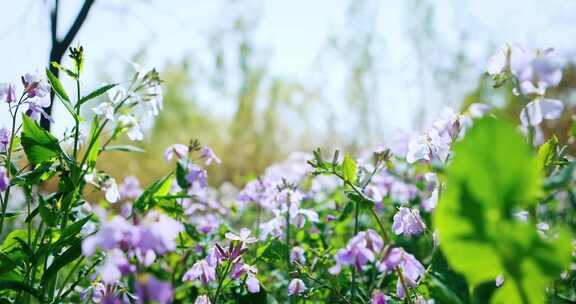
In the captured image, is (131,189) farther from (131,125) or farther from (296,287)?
(296,287)

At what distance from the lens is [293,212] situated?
173cm

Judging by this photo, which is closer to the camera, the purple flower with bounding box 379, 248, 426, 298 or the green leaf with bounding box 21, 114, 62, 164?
the purple flower with bounding box 379, 248, 426, 298

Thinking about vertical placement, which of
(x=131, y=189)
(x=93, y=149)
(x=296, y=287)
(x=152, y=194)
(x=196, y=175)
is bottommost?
(x=296, y=287)

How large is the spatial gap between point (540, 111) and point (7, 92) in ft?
3.87

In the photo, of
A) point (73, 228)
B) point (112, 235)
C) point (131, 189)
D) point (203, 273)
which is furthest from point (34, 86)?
point (131, 189)

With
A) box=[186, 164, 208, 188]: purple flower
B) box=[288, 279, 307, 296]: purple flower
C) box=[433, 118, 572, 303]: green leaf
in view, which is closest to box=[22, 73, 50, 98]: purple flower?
box=[186, 164, 208, 188]: purple flower

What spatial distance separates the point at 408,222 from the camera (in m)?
1.22

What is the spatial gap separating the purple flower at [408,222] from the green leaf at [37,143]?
2.59ft

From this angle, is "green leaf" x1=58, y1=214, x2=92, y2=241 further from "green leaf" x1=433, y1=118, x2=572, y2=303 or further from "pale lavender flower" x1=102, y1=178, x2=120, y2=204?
"green leaf" x1=433, y1=118, x2=572, y2=303

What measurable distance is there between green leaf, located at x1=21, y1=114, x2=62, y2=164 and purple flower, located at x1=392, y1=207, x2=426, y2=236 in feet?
2.59

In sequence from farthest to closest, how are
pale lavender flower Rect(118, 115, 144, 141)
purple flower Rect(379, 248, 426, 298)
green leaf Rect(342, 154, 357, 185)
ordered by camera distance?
1. pale lavender flower Rect(118, 115, 144, 141)
2. green leaf Rect(342, 154, 357, 185)
3. purple flower Rect(379, 248, 426, 298)

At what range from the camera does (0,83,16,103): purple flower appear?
1356mm

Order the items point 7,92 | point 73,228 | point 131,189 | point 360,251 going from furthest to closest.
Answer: point 131,189 < point 7,92 < point 73,228 < point 360,251

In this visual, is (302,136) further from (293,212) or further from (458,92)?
(293,212)
